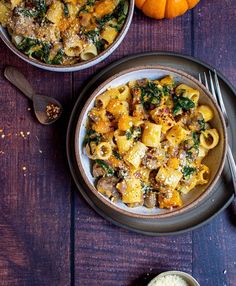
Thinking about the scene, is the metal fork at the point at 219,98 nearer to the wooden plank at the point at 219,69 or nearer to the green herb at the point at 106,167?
the wooden plank at the point at 219,69

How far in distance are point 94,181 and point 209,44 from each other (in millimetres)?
772

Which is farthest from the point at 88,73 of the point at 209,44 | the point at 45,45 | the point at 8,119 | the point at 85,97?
the point at 209,44

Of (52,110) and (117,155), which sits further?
(52,110)

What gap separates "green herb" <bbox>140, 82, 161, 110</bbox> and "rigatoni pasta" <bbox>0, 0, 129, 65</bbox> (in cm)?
23

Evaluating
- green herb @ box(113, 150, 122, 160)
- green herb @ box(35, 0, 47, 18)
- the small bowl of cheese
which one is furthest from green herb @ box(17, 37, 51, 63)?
the small bowl of cheese

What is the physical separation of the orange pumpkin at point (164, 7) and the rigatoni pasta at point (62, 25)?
0.09 m

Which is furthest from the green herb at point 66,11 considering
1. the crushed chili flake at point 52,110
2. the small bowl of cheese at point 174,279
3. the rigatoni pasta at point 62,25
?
the small bowl of cheese at point 174,279

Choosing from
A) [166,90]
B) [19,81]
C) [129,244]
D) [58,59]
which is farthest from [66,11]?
[129,244]

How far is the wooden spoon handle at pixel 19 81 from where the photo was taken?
2145 mm

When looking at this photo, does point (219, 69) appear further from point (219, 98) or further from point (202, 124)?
point (202, 124)

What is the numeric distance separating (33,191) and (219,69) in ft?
3.13

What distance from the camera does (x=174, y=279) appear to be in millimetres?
2119

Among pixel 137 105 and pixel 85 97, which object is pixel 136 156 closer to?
pixel 137 105

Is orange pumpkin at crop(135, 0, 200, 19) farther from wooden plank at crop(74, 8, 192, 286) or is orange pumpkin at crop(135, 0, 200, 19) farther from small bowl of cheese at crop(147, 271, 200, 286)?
small bowl of cheese at crop(147, 271, 200, 286)
